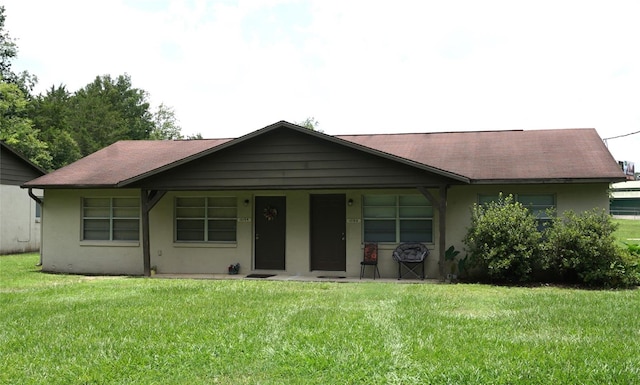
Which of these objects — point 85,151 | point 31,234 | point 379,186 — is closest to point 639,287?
point 379,186

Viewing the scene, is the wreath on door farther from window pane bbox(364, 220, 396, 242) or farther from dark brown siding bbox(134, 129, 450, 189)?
window pane bbox(364, 220, 396, 242)

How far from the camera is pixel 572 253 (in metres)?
12.5

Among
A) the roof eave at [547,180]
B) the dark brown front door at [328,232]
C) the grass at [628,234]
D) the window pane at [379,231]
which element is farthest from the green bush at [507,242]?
the grass at [628,234]

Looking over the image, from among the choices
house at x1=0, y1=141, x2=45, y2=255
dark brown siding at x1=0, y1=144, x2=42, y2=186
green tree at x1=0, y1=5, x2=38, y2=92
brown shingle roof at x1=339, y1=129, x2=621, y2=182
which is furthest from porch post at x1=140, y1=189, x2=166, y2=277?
green tree at x1=0, y1=5, x2=38, y2=92

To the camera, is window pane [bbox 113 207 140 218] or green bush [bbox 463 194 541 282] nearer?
green bush [bbox 463 194 541 282]

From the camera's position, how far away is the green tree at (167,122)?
6700cm

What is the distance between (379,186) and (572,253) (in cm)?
432

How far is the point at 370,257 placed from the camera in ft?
47.2

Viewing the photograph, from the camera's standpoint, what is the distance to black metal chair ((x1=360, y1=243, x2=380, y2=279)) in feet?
47.0

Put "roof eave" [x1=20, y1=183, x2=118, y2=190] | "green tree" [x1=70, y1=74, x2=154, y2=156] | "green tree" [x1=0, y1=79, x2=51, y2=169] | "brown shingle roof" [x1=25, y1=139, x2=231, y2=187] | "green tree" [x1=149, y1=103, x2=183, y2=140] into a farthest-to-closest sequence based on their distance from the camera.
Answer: "green tree" [x1=149, y1=103, x2=183, y2=140], "green tree" [x1=70, y1=74, x2=154, y2=156], "green tree" [x1=0, y1=79, x2=51, y2=169], "brown shingle roof" [x1=25, y1=139, x2=231, y2=187], "roof eave" [x1=20, y1=183, x2=118, y2=190]

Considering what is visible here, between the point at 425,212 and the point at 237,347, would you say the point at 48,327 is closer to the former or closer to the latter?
the point at 237,347

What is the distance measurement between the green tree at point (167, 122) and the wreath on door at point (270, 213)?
5407 centimetres

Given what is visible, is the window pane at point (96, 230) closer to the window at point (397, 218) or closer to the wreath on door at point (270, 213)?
the wreath on door at point (270, 213)

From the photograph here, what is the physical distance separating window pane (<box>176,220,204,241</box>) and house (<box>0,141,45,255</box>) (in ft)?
31.7
